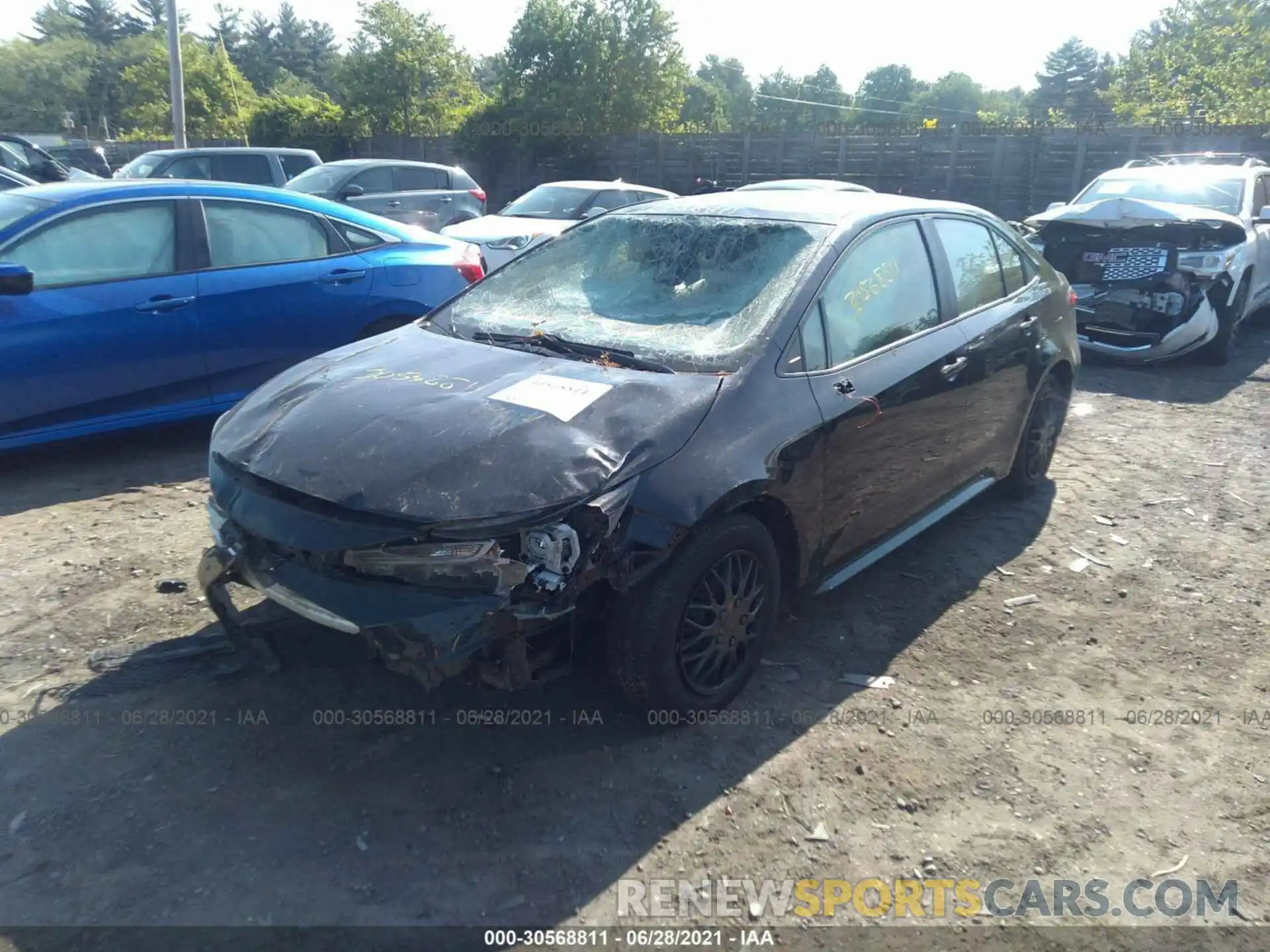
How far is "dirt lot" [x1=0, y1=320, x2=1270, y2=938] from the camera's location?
262cm

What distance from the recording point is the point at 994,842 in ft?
9.27

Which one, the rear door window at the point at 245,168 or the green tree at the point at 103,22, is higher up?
the green tree at the point at 103,22

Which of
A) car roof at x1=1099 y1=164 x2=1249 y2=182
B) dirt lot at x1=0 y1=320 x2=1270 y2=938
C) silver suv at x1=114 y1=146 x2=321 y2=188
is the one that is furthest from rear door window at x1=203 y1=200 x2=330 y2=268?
car roof at x1=1099 y1=164 x2=1249 y2=182

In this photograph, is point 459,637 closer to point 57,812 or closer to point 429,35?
point 57,812

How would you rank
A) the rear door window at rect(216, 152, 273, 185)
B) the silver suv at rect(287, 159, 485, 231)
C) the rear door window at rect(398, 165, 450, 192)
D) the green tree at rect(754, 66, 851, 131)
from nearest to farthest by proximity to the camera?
the silver suv at rect(287, 159, 485, 231) → the rear door window at rect(216, 152, 273, 185) → the rear door window at rect(398, 165, 450, 192) → the green tree at rect(754, 66, 851, 131)

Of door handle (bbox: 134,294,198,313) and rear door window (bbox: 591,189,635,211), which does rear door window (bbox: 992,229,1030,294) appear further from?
rear door window (bbox: 591,189,635,211)

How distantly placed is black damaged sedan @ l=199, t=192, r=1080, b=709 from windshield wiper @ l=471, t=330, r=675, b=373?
1 centimetres

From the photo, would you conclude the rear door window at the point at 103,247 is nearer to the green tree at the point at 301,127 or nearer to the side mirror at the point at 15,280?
the side mirror at the point at 15,280

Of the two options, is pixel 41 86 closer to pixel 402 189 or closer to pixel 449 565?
pixel 402 189

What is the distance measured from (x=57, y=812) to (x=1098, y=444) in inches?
242

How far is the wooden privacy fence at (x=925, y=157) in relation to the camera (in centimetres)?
1956

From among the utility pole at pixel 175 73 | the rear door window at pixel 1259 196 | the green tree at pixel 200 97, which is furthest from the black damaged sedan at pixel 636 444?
the green tree at pixel 200 97

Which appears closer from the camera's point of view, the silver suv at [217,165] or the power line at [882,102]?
the silver suv at [217,165]

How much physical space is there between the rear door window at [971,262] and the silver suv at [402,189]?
10.2m
